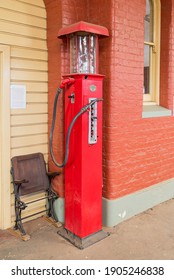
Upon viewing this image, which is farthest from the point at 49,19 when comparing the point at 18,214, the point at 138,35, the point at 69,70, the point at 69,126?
the point at 18,214

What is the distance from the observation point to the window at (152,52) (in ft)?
13.6

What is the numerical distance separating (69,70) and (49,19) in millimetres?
680

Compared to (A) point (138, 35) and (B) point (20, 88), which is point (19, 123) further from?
(A) point (138, 35)

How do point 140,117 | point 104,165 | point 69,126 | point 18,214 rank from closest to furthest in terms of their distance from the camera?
point 69,126, point 18,214, point 104,165, point 140,117

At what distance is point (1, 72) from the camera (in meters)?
3.12

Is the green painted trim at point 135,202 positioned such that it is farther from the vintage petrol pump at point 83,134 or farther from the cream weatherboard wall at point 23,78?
the cream weatherboard wall at point 23,78

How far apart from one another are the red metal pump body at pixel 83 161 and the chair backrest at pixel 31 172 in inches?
15.4

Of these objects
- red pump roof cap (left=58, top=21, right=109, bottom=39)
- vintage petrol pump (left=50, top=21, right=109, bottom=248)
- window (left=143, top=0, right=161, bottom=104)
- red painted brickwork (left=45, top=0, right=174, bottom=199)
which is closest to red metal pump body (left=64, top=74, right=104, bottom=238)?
vintage petrol pump (left=50, top=21, right=109, bottom=248)

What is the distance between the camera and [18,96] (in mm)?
3266

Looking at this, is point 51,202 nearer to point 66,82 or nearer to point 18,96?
point 18,96

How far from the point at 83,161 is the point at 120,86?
106 cm

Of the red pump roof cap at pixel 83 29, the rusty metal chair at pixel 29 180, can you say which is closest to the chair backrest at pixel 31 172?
the rusty metal chair at pixel 29 180

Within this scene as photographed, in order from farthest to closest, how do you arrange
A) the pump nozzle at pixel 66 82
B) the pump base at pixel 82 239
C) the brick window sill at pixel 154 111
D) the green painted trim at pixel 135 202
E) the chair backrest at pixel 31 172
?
1. the brick window sill at pixel 154 111
2. the green painted trim at pixel 135 202
3. the chair backrest at pixel 31 172
4. the pump base at pixel 82 239
5. the pump nozzle at pixel 66 82

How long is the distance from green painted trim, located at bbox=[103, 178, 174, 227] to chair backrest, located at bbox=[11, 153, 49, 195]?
82 centimetres
